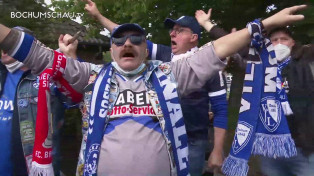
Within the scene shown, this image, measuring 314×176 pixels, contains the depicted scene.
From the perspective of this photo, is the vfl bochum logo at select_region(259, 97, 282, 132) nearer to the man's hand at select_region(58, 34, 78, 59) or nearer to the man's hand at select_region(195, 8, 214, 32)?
the man's hand at select_region(195, 8, 214, 32)

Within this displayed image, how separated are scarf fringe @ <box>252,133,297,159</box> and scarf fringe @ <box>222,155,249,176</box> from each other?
0.36 feet

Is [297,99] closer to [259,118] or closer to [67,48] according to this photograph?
[259,118]

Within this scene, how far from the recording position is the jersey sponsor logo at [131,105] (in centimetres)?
205

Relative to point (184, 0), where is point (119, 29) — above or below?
below

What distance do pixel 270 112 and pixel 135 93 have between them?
0.78 metres

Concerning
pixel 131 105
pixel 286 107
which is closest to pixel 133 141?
pixel 131 105

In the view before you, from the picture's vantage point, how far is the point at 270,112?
2305mm

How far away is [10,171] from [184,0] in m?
2.08

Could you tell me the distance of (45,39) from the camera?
4234 millimetres

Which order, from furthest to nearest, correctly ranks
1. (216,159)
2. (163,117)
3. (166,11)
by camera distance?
1. (166,11)
2. (216,159)
3. (163,117)

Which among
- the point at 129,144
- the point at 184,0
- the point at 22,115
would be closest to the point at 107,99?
the point at 129,144

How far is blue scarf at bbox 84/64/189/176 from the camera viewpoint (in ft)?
6.70

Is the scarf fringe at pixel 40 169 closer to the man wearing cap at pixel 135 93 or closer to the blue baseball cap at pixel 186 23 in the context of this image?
the man wearing cap at pixel 135 93

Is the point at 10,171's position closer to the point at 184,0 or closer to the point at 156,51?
the point at 156,51
